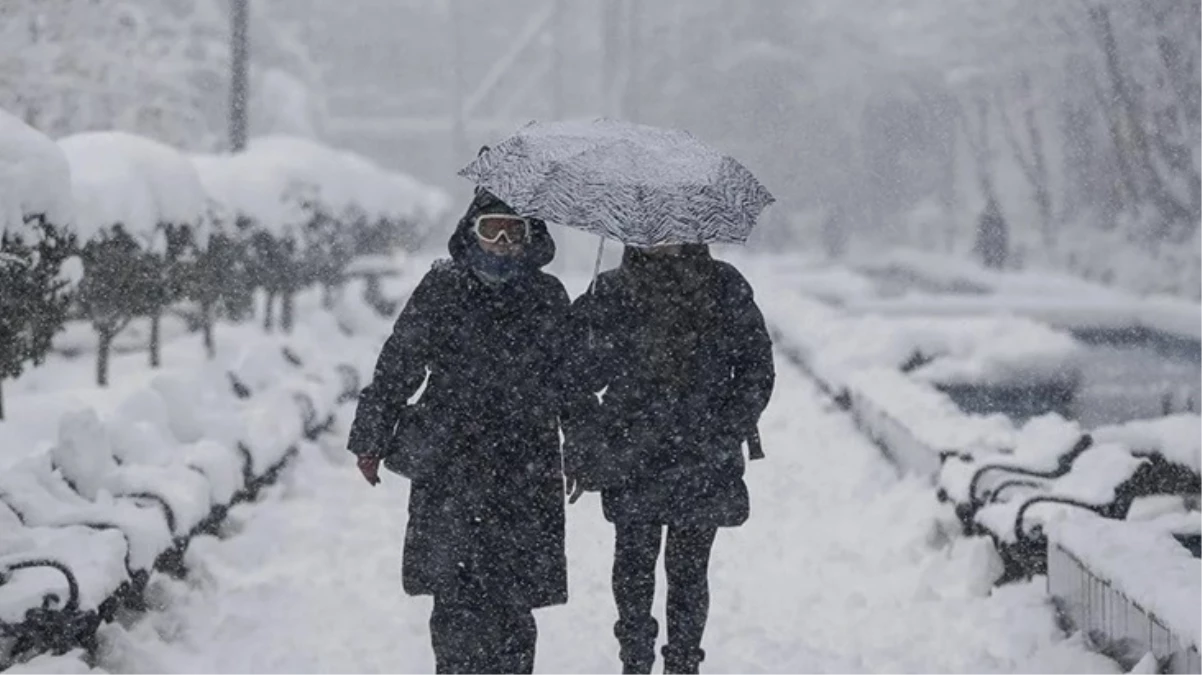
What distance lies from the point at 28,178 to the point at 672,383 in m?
3.82

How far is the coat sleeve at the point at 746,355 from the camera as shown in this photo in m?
5.23

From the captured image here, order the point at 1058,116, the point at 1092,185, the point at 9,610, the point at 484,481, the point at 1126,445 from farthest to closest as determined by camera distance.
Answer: the point at 1058,116
the point at 1092,185
the point at 1126,445
the point at 9,610
the point at 484,481

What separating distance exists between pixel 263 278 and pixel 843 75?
106 ft

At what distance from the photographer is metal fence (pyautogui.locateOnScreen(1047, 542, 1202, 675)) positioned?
5168 millimetres

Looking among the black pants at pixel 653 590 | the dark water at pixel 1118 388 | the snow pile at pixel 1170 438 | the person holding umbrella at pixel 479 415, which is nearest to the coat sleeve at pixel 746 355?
the black pants at pixel 653 590

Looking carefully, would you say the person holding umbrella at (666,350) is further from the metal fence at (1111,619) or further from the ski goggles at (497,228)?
the metal fence at (1111,619)

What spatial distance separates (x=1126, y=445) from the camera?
7.96 meters

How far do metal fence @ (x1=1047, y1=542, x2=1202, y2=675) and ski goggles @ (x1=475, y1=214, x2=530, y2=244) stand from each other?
91.0 inches

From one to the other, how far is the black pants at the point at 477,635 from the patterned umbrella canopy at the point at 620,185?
115 cm

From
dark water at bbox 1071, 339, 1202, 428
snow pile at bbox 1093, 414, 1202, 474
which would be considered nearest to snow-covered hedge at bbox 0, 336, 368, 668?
snow pile at bbox 1093, 414, 1202, 474

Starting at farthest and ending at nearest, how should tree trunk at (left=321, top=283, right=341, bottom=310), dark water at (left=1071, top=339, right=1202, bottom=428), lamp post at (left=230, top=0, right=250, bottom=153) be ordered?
1. tree trunk at (left=321, top=283, right=341, bottom=310)
2. lamp post at (left=230, top=0, right=250, bottom=153)
3. dark water at (left=1071, top=339, right=1202, bottom=428)

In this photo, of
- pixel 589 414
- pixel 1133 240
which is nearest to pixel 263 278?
pixel 589 414

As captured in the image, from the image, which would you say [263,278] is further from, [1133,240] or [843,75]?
[843,75]

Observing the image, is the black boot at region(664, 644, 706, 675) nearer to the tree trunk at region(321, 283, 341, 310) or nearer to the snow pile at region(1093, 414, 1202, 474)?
the snow pile at region(1093, 414, 1202, 474)
